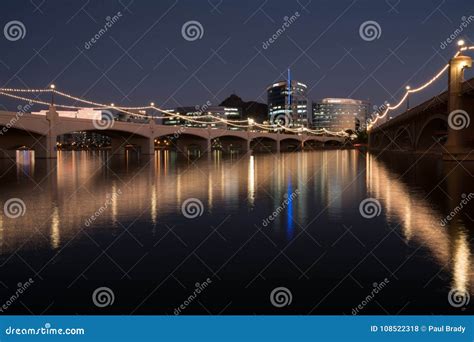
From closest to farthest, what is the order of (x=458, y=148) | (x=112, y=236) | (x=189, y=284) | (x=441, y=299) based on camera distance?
(x=441, y=299), (x=189, y=284), (x=112, y=236), (x=458, y=148)

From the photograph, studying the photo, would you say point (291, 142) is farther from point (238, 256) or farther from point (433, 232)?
point (238, 256)

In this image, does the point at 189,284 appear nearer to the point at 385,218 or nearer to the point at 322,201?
the point at 385,218

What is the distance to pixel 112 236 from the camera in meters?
9.07

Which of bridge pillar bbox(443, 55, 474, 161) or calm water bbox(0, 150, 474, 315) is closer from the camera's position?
calm water bbox(0, 150, 474, 315)

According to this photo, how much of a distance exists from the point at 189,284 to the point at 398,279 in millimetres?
2768

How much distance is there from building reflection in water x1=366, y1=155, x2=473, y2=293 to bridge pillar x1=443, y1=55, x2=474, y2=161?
21792 millimetres

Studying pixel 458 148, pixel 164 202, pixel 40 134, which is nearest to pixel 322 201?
pixel 164 202

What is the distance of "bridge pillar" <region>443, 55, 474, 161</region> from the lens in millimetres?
34938

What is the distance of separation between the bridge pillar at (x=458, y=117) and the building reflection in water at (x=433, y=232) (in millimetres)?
21792

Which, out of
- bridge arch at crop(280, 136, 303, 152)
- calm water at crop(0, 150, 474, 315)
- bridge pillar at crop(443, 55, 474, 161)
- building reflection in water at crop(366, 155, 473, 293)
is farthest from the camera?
bridge arch at crop(280, 136, 303, 152)

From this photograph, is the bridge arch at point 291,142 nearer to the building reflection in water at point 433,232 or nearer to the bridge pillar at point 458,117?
the bridge pillar at point 458,117

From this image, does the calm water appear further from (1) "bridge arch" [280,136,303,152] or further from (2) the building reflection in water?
(1) "bridge arch" [280,136,303,152]

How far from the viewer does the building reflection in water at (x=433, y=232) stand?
21.1 ft

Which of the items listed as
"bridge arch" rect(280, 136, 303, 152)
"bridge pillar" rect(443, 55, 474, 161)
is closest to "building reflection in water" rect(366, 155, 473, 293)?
"bridge pillar" rect(443, 55, 474, 161)
